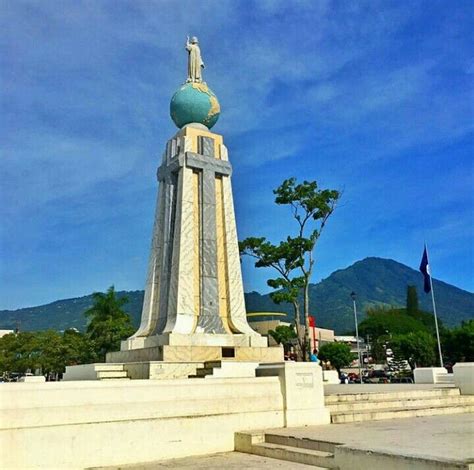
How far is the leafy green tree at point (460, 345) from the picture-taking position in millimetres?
43219

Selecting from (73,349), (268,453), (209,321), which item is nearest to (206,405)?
(268,453)

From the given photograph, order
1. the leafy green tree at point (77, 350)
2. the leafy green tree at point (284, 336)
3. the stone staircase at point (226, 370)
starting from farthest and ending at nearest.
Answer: the leafy green tree at point (284, 336)
the leafy green tree at point (77, 350)
the stone staircase at point (226, 370)

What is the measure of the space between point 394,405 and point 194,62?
1285 centimetres

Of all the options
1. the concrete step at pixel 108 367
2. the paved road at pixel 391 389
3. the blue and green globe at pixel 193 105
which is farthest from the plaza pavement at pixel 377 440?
the blue and green globe at pixel 193 105

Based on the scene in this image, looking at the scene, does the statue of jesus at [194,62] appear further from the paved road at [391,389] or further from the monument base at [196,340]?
the paved road at [391,389]

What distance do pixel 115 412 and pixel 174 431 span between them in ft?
3.39

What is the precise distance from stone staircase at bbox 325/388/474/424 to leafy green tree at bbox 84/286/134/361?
856 inches

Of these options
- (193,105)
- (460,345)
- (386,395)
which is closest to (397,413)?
(386,395)

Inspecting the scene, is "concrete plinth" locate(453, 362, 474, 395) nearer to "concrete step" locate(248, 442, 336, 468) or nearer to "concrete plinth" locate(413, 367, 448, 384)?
→ "concrete plinth" locate(413, 367, 448, 384)

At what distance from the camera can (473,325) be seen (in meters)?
46.8

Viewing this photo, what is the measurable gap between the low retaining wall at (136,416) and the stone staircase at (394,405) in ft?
2.48

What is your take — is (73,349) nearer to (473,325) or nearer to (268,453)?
(268,453)

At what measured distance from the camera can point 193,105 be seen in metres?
17.0

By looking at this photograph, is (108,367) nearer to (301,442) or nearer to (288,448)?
(288,448)
